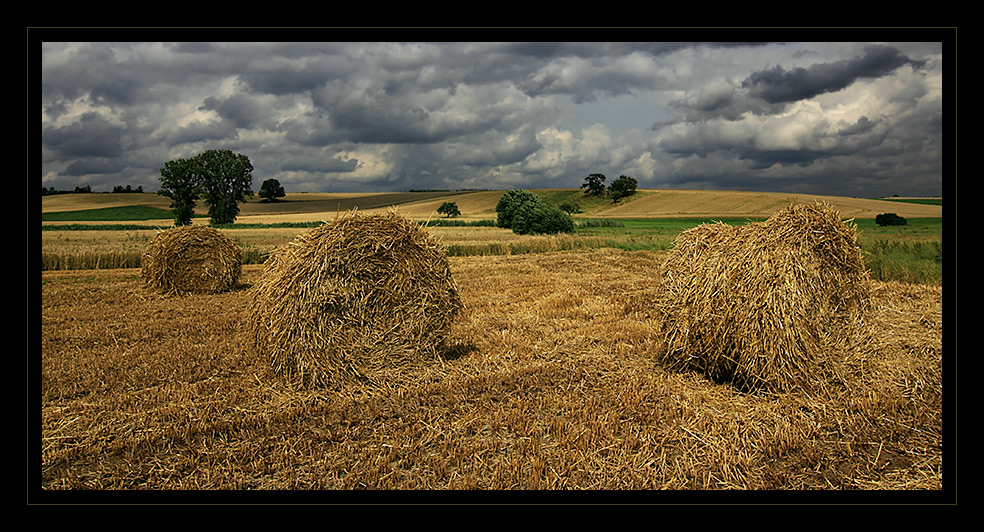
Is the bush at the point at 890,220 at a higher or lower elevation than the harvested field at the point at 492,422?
higher

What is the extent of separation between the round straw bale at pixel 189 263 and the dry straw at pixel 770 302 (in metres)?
12.4

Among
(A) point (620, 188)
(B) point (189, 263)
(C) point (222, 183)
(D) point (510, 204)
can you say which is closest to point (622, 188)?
(A) point (620, 188)

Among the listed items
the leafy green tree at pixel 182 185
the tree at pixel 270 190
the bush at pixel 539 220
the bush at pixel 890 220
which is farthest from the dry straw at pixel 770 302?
the tree at pixel 270 190

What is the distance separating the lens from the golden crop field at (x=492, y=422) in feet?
14.6

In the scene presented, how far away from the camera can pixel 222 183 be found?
63031 millimetres

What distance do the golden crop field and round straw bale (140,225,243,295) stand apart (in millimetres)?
4769

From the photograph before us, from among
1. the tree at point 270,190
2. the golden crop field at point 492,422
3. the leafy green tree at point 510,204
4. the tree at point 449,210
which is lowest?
the golden crop field at point 492,422

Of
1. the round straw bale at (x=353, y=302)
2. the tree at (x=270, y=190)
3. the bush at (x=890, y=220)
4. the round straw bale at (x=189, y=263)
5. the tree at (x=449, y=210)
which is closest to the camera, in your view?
the round straw bale at (x=353, y=302)

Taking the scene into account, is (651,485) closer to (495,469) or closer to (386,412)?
(495,469)

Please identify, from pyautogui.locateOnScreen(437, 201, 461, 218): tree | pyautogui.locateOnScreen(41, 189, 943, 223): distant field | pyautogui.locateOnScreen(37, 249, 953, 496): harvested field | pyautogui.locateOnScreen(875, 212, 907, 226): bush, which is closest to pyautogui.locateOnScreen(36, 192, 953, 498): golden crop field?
pyautogui.locateOnScreen(37, 249, 953, 496): harvested field

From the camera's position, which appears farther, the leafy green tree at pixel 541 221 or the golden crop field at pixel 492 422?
the leafy green tree at pixel 541 221

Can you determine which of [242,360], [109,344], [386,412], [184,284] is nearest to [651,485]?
[386,412]

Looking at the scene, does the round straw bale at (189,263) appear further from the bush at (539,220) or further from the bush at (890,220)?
the bush at (890,220)
